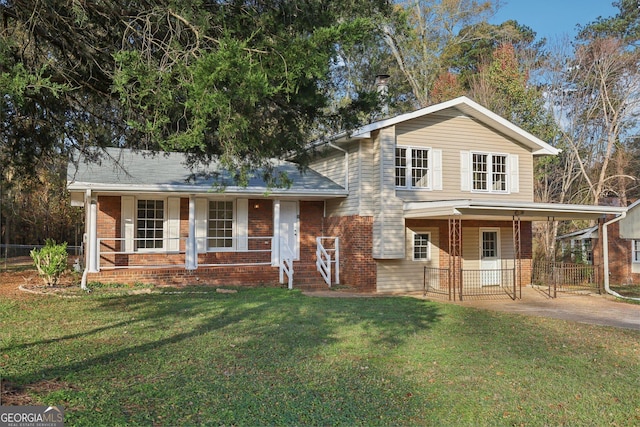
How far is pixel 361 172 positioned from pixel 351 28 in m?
10.6

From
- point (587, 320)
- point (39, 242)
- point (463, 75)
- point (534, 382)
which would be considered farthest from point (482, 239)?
point (39, 242)

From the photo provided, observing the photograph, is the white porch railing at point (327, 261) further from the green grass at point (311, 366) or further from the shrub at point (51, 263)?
the shrub at point (51, 263)

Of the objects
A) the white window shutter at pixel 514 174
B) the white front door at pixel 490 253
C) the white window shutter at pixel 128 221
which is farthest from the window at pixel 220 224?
the white window shutter at pixel 514 174

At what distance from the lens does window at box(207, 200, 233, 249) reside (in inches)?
666

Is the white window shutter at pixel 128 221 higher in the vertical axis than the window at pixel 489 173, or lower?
lower

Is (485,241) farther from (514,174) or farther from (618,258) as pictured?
(618,258)

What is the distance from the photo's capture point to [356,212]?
16.4 m

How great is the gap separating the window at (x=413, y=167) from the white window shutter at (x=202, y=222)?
6.12m

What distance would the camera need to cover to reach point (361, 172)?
53.6ft

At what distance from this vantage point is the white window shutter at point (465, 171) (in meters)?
17.6

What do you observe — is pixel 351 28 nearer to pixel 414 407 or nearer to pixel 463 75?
pixel 414 407

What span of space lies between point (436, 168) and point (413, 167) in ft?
2.69

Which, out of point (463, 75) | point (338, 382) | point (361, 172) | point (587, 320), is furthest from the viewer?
point (463, 75)

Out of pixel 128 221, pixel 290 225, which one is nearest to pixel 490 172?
pixel 290 225
